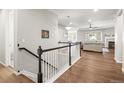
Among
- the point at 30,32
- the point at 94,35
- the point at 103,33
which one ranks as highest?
the point at 103,33

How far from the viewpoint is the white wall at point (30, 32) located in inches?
122

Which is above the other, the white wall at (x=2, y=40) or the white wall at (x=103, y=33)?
the white wall at (x=103, y=33)

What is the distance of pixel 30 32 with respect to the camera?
138 inches

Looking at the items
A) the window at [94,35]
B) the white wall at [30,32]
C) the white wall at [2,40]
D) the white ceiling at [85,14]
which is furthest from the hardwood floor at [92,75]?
the window at [94,35]

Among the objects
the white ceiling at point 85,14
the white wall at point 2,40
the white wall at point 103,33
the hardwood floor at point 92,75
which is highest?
the white ceiling at point 85,14

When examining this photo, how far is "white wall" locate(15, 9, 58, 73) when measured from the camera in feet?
10.2

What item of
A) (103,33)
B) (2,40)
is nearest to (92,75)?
(2,40)

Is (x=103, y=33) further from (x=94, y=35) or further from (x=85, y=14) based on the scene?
(x=85, y=14)

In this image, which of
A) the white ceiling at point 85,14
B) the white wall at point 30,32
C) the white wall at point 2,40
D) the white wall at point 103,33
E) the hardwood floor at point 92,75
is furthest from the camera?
the white wall at point 103,33

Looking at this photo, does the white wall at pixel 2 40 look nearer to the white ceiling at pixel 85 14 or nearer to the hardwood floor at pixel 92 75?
the white ceiling at pixel 85 14

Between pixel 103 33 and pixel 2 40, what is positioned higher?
pixel 103 33
